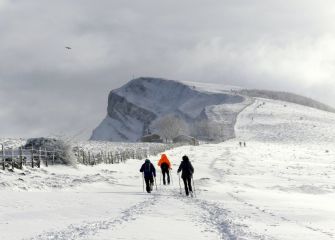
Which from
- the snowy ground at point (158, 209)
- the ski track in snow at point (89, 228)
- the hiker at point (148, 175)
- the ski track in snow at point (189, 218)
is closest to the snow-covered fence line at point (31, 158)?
the snowy ground at point (158, 209)

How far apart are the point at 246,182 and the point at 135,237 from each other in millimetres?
21176

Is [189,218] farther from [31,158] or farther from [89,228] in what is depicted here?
[31,158]

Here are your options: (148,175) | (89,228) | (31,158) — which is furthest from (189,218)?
(31,158)

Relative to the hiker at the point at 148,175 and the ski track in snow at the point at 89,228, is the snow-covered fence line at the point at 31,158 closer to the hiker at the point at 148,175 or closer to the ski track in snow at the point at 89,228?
the hiker at the point at 148,175

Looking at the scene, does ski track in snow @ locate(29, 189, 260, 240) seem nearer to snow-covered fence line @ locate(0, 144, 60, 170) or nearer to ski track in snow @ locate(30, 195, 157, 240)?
ski track in snow @ locate(30, 195, 157, 240)

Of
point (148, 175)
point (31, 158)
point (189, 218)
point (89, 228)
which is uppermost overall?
point (31, 158)

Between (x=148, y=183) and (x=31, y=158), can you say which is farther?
(x=31, y=158)

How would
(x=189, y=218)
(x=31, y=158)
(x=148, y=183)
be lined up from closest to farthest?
(x=189, y=218) → (x=148, y=183) → (x=31, y=158)

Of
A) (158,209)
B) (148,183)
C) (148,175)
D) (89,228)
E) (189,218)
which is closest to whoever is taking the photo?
(89,228)

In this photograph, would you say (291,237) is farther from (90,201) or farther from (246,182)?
(246,182)

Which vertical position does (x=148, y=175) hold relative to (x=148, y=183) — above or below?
above

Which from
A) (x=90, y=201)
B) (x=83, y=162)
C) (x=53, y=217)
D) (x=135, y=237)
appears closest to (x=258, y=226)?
(x=135, y=237)

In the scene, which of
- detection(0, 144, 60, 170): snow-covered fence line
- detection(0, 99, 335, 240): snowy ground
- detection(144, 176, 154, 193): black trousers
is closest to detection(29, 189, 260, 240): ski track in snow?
detection(0, 99, 335, 240): snowy ground

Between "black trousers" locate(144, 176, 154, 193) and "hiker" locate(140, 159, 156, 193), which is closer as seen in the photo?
"black trousers" locate(144, 176, 154, 193)
